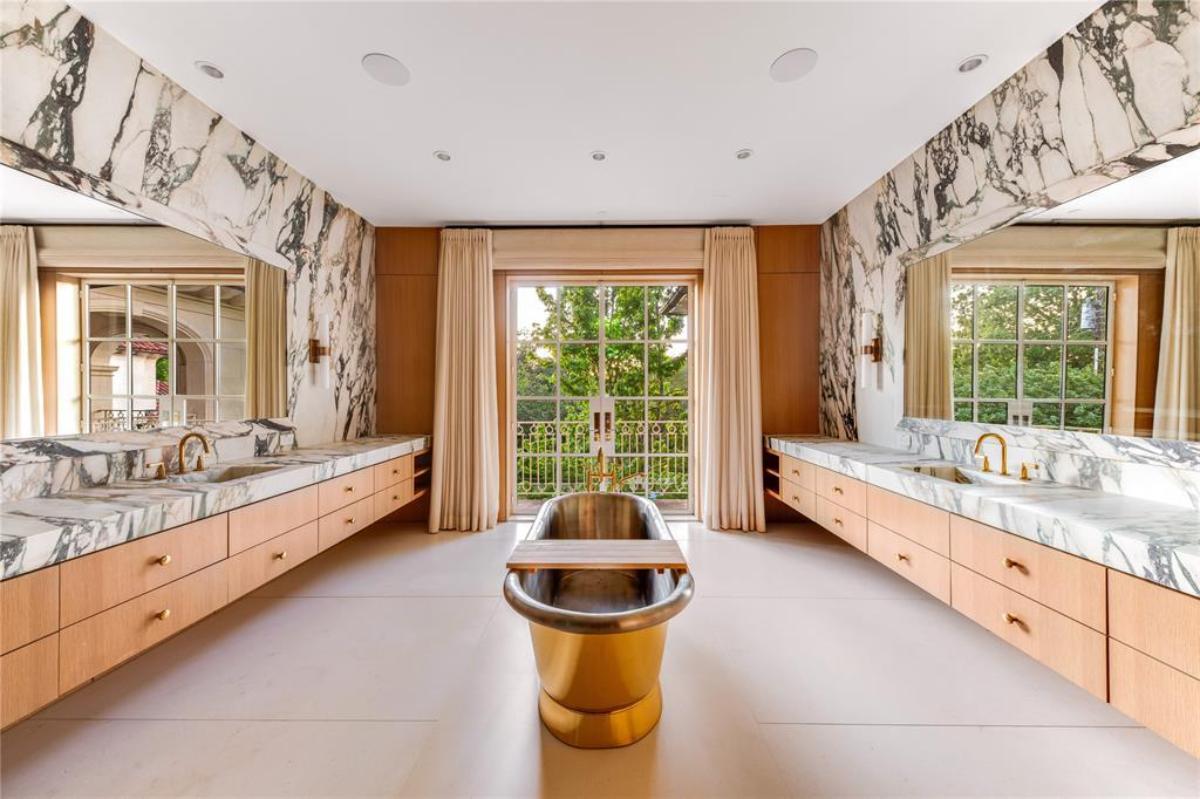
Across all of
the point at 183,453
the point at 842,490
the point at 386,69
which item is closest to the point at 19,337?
the point at 183,453

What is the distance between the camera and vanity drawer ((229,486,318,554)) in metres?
1.88

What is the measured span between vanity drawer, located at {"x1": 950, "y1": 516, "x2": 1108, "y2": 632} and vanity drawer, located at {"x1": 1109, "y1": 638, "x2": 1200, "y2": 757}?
0.09 metres

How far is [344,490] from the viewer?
2.70 metres

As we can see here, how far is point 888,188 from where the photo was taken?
3066mm

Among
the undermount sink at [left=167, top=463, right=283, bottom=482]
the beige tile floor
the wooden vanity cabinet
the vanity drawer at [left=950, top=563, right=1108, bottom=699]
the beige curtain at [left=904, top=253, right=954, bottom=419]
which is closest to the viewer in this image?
the wooden vanity cabinet

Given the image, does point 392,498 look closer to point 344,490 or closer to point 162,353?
point 344,490

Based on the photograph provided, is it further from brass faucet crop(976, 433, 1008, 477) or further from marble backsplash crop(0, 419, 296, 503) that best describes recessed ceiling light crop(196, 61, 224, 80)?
brass faucet crop(976, 433, 1008, 477)

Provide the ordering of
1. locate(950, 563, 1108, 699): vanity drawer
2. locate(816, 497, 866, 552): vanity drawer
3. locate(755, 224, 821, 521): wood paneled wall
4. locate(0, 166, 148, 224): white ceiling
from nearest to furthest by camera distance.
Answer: locate(950, 563, 1108, 699): vanity drawer, locate(0, 166, 148, 224): white ceiling, locate(816, 497, 866, 552): vanity drawer, locate(755, 224, 821, 521): wood paneled wall

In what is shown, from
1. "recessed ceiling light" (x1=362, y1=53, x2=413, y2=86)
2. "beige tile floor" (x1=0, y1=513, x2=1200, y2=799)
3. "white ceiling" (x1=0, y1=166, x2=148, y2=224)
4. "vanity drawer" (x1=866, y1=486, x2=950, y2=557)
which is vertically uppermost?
"recessed ceiling light" (x1=362, y1=53, x2=413, y2=86)

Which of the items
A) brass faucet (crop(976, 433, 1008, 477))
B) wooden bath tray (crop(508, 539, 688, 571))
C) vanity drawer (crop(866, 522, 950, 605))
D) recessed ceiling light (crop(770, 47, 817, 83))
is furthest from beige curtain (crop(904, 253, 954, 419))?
wooden bath tray (crop(508, 539, 688, 571))

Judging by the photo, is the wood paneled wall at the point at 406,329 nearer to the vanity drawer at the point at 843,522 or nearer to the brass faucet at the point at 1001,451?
the vanity drawer at the point at 843,522

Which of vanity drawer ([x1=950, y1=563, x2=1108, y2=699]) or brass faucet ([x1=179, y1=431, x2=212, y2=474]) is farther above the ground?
brass faucet ([x1=179, y1=431, x2=212, y2=474])

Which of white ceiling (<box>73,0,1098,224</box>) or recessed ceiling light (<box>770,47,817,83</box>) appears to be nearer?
white ceiling (<box>73,0,1098,224</box>)

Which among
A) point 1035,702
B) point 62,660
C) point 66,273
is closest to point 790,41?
point 1035,702
